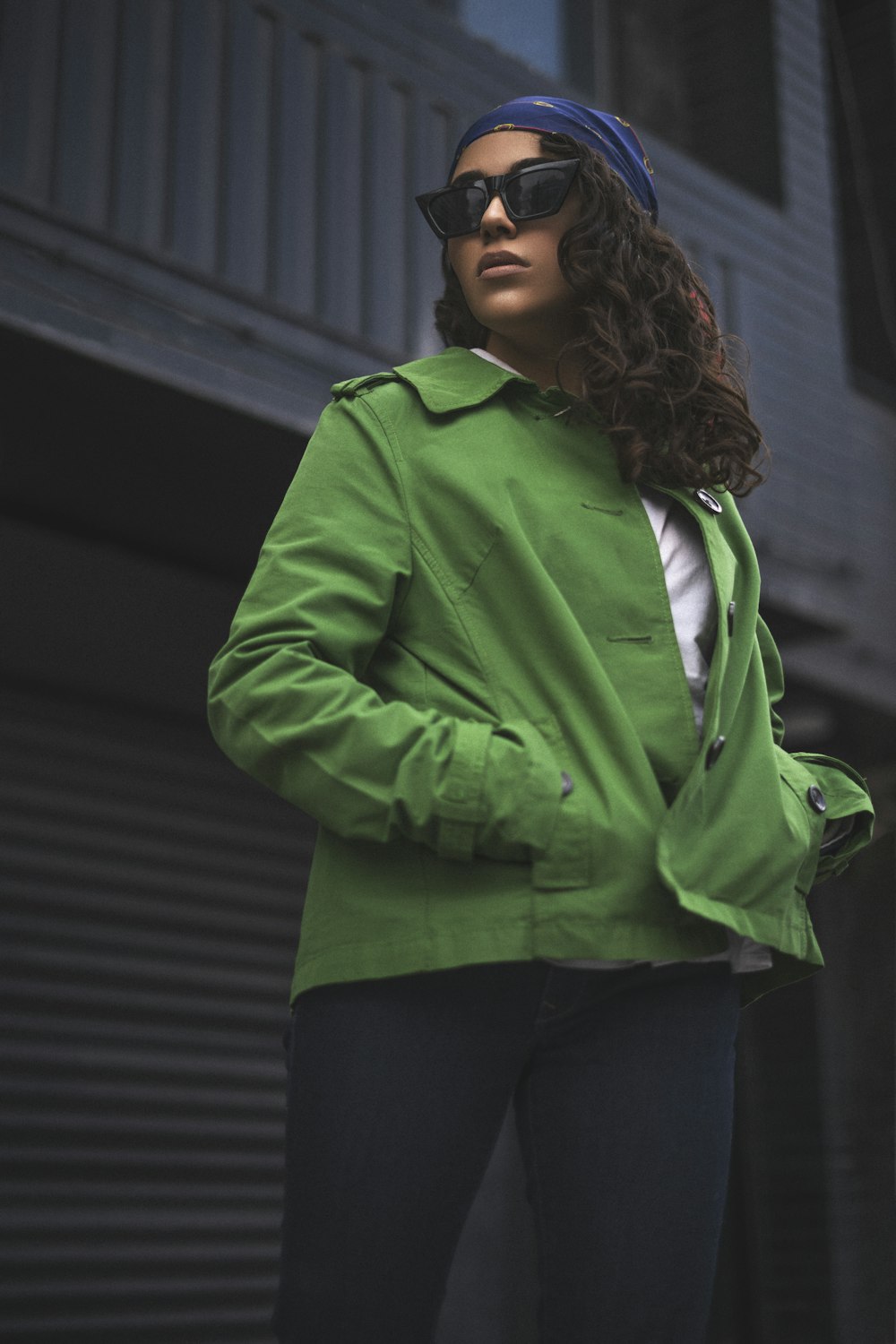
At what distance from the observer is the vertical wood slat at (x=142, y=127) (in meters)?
4.41

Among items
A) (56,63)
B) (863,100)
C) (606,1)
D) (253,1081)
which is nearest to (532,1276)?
(253,1081)

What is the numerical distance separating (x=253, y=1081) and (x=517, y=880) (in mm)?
4442

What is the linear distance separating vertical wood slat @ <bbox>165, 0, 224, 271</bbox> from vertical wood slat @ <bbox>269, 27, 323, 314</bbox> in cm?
23

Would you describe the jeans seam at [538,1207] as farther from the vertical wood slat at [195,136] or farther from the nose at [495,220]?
the vertical wood slat at [195,136]

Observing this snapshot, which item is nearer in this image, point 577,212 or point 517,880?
point 517,880

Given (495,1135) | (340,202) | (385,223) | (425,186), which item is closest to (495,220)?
(495,1135)

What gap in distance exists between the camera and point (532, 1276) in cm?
614

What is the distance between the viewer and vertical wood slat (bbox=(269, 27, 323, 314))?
4.82 metres

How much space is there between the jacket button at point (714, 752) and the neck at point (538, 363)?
56 cm

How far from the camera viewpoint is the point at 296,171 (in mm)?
4902

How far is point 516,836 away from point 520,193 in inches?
35.6

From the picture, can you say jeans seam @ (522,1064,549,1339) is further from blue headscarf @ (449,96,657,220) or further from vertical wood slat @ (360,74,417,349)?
vertical wood slat @ (360,74,417,349)

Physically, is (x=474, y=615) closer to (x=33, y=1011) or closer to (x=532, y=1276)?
(x=33, y=1011)

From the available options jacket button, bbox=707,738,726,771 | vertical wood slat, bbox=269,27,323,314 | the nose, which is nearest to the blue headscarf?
the nose
